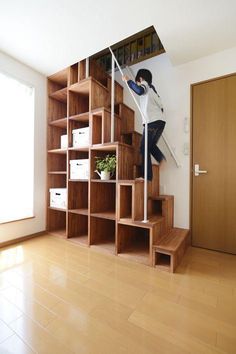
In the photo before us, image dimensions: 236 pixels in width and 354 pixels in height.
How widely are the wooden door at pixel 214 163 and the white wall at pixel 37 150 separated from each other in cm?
196

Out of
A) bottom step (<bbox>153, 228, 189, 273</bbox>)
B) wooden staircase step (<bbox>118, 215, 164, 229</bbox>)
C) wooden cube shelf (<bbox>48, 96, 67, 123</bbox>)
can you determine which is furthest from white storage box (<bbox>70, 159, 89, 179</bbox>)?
bottom step (<bbox>153, 228, 189, 273</bbox>)

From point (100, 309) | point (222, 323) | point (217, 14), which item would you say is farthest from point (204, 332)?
point (217, 14)

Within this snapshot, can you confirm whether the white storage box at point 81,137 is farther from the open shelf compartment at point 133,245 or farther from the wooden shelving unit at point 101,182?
the open shelf compartment at point 133,245

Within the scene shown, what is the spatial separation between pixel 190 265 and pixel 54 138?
233cm

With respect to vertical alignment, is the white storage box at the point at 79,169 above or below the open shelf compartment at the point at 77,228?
above

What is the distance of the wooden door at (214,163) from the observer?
6.37 ft

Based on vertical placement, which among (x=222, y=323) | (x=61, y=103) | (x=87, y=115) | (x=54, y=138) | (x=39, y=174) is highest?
(x=61, y=103)

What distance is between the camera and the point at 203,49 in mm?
1971

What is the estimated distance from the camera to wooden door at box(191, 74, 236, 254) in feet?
6.37

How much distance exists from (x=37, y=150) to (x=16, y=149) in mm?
276

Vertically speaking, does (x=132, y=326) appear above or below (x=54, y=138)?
below

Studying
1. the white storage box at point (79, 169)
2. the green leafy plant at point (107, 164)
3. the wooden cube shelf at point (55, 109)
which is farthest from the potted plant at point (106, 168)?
the wooden cube shelf at point (55, 109)

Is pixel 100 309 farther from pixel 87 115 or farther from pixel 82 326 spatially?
pixel 87 115

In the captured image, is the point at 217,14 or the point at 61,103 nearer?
the point at 217,14
